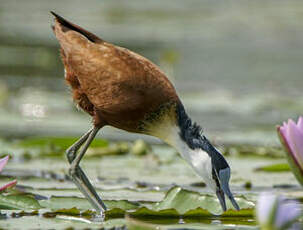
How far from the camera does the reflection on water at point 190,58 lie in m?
8.79

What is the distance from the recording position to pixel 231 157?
6.70 metres

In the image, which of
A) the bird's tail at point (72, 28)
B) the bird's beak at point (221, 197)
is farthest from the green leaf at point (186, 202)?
the bird's tail at point (72, 28)

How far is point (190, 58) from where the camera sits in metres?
15.7

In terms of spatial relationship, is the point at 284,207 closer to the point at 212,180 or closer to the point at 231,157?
the point at 212,180

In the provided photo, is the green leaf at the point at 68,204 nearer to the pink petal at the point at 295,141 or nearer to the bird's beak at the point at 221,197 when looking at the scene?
the bird's beak at the point at 221,197

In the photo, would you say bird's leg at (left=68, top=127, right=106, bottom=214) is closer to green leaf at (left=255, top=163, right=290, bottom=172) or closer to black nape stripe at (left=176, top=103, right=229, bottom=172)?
black nape stripe at (left=176, top=103, right=229, bottom=172)

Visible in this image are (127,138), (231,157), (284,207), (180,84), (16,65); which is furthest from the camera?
(16,65)

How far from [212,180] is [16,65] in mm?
9815

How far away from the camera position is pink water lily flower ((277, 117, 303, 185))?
10.8ft

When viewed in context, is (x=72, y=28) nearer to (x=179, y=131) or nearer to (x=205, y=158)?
(x=179, y=131)

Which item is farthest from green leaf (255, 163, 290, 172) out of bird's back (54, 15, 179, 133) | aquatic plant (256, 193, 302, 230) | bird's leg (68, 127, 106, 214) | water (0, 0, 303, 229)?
aquatic plant (256, 193, 302, 230)

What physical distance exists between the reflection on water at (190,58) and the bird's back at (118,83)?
2.55 meters

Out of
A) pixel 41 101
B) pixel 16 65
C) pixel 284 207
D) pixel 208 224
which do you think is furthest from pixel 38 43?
pixel 284 207

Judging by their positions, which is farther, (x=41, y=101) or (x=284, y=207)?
(x=41, y=101)
